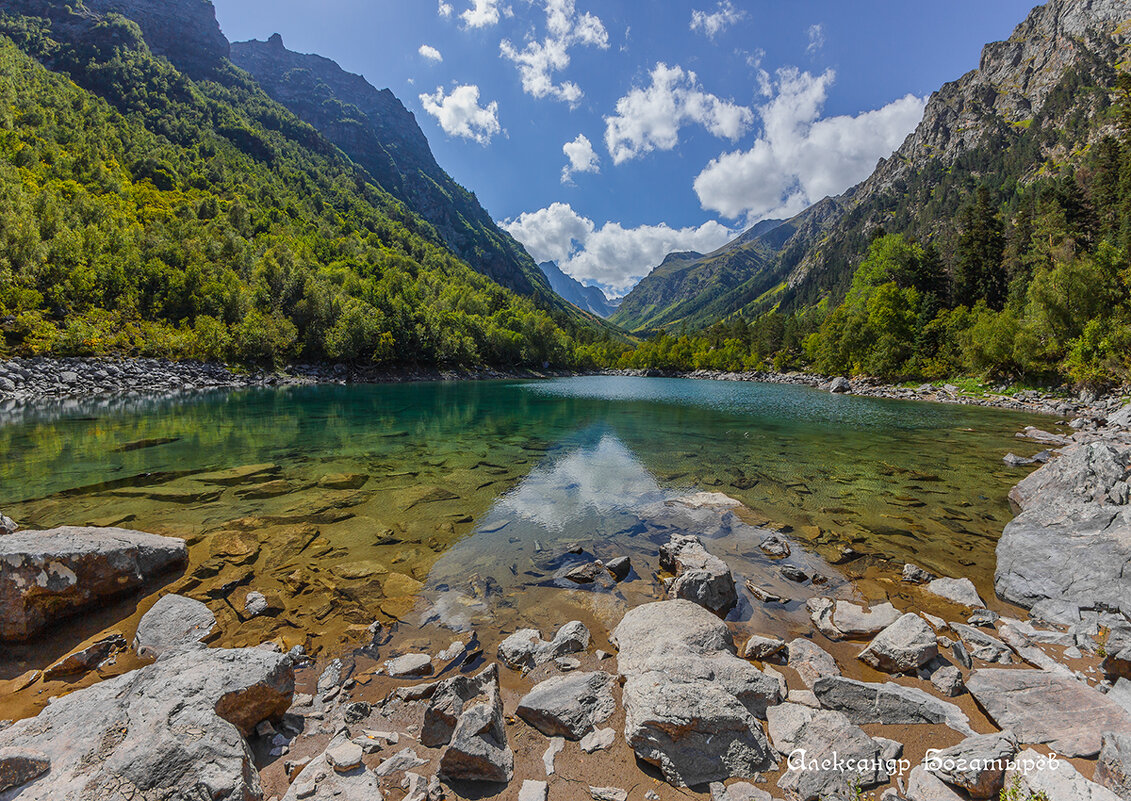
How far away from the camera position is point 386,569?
9.16 meters

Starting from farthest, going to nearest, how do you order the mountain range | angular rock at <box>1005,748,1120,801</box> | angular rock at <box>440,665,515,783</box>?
the mountain range
angular rock at <box>440,665,515,783</box>
angular rock at <box>1005,748,1120,801</box>

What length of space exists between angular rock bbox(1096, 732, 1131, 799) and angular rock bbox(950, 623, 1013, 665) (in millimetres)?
2546

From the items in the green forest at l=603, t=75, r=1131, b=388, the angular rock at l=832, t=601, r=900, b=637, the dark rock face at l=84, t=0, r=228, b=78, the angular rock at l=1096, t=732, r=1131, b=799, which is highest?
the dark rock face at l=84, t=0, r=228, b=78

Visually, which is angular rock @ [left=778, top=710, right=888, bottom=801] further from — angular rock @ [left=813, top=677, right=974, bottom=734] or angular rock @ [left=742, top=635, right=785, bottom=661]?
angular rock @ [left=742, top=635, right=785, bottom=661]

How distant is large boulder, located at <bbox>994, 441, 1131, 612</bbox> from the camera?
744 cm

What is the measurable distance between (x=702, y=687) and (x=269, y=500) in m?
13.8

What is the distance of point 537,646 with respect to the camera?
6.48 meters

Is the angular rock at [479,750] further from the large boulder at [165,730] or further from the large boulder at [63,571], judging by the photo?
the large boulder at [63,571]

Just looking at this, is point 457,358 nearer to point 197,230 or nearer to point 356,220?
point 197,230

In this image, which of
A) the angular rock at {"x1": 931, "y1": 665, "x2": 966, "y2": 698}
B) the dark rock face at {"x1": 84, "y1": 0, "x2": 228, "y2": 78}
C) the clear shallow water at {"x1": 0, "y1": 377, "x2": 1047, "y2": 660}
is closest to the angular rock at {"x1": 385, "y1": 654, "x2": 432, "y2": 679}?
the clear shallow water at {"x1": 0, "y1": 377, "x2": 1047, "y2": 660}

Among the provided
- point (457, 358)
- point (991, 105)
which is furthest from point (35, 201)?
point (991, 105)

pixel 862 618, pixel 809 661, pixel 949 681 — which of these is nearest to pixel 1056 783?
pixel 949 681

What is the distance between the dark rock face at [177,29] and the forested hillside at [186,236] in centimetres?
502

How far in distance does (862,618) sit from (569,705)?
18.5 ft
